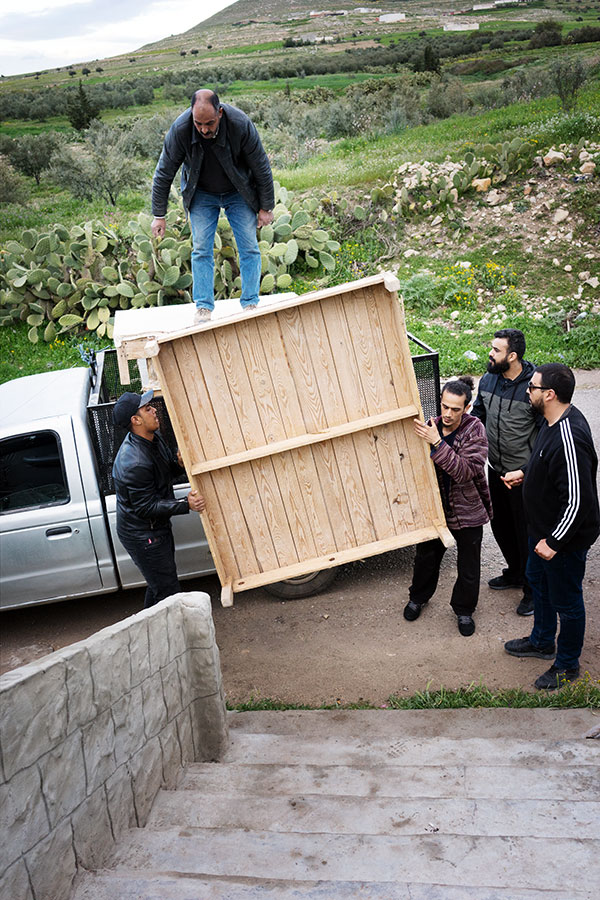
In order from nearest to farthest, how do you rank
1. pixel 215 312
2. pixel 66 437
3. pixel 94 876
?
pixel 94 876 → pixel 66 437 → pixel 215 312

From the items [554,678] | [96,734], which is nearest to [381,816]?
[96,734]

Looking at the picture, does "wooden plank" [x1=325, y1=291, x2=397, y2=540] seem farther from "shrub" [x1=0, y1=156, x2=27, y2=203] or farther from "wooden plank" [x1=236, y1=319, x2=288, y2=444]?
"shrub" [x1=0, y1=156, x2=27, y2=203]

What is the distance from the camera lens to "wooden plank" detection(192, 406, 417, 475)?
518 centimetres

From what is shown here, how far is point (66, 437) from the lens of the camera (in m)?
6.00

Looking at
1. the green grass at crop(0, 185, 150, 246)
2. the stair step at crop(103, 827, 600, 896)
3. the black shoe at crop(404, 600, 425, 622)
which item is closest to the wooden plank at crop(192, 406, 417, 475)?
the black shoe at crop(404, 600, 425, 622)

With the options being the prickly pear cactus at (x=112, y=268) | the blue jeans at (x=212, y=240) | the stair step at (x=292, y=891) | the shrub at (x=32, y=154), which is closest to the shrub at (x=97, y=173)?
the shrub at (x=32, y=154)

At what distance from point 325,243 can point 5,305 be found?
653 cm

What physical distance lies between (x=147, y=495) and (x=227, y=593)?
93cm

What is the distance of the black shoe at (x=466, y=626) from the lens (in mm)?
5938

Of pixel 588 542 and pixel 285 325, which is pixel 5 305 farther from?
pixel 588 542

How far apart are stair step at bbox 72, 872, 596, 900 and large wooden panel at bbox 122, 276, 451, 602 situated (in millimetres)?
2557

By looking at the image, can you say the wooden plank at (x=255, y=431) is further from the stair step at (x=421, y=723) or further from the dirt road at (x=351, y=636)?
the stair step at (x=421, y=723)

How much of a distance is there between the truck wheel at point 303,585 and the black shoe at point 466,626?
128 cm

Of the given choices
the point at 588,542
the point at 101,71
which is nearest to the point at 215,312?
the point at 588,542
